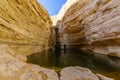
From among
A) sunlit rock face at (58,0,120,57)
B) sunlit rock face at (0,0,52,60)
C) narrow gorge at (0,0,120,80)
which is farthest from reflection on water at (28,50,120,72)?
sunlit rock face at (58,0,120,57)

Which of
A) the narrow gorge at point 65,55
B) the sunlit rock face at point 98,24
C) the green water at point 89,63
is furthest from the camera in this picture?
the sunlit rock face at point 98,24

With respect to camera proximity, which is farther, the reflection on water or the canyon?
the canyon

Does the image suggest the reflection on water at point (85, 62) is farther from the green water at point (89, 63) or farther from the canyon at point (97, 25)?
the canyon at point (97, 25)

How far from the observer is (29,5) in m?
11.0

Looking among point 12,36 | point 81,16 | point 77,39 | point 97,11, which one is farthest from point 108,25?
point 77,39

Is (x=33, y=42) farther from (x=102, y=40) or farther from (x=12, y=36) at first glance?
(x=102, y=40)

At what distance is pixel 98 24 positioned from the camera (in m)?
11.4

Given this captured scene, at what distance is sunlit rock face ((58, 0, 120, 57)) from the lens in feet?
30.5

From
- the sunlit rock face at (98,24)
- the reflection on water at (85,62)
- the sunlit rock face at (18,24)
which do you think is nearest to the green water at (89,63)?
the reflection on water at (85,62)

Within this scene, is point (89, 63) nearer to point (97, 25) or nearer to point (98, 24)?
point (98, 24)

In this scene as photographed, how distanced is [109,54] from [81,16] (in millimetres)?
6328

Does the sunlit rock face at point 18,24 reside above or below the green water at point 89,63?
above

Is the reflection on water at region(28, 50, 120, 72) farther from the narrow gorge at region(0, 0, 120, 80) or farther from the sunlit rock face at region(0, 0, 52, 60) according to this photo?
the sunlit rock face at region(0, 0, 52, 60)

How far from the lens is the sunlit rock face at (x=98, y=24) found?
30.5ft
